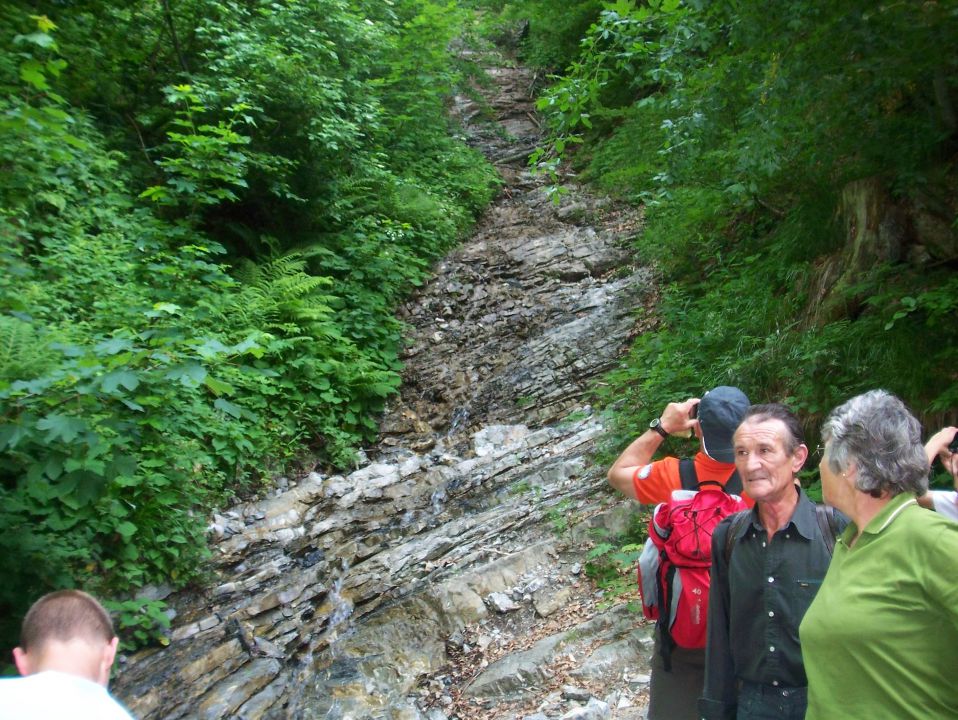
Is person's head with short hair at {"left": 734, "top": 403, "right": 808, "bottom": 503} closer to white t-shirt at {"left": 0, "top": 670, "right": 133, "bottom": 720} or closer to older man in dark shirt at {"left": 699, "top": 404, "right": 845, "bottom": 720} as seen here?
older man in dark shirt at {"left": 699, "top": 404, "right": 845, "bottom": 720}

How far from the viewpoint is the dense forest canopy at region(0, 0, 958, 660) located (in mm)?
4617

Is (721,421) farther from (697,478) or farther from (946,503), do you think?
(946,503)

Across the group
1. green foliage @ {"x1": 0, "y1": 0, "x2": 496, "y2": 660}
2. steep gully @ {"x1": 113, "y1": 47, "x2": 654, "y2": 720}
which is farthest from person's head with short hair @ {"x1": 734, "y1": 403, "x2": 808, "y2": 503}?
green foliage @ {"x1": 0, "y1": 0, "x2": 496, "y2": 660}

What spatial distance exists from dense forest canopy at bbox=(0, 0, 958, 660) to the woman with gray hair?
2.90 meters

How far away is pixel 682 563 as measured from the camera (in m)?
2.58

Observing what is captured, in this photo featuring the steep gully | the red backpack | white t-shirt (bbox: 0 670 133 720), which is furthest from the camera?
the steep gully

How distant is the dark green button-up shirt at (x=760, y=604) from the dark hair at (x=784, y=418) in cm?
16

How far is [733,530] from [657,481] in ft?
1.64

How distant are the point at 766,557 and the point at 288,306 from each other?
748cm

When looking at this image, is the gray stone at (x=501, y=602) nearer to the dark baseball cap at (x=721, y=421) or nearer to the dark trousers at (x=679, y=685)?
the dark trousers at (x=679, y=685)

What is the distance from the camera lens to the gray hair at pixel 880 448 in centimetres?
181

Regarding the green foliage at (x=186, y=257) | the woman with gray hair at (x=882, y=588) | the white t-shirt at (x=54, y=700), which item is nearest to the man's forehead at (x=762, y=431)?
the woman with gray hair at (x=882, y=588)

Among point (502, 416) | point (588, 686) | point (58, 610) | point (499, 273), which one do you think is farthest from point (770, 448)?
point (499, 273)

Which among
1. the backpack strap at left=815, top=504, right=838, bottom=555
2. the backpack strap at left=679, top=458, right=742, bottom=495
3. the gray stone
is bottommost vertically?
the gray stone
